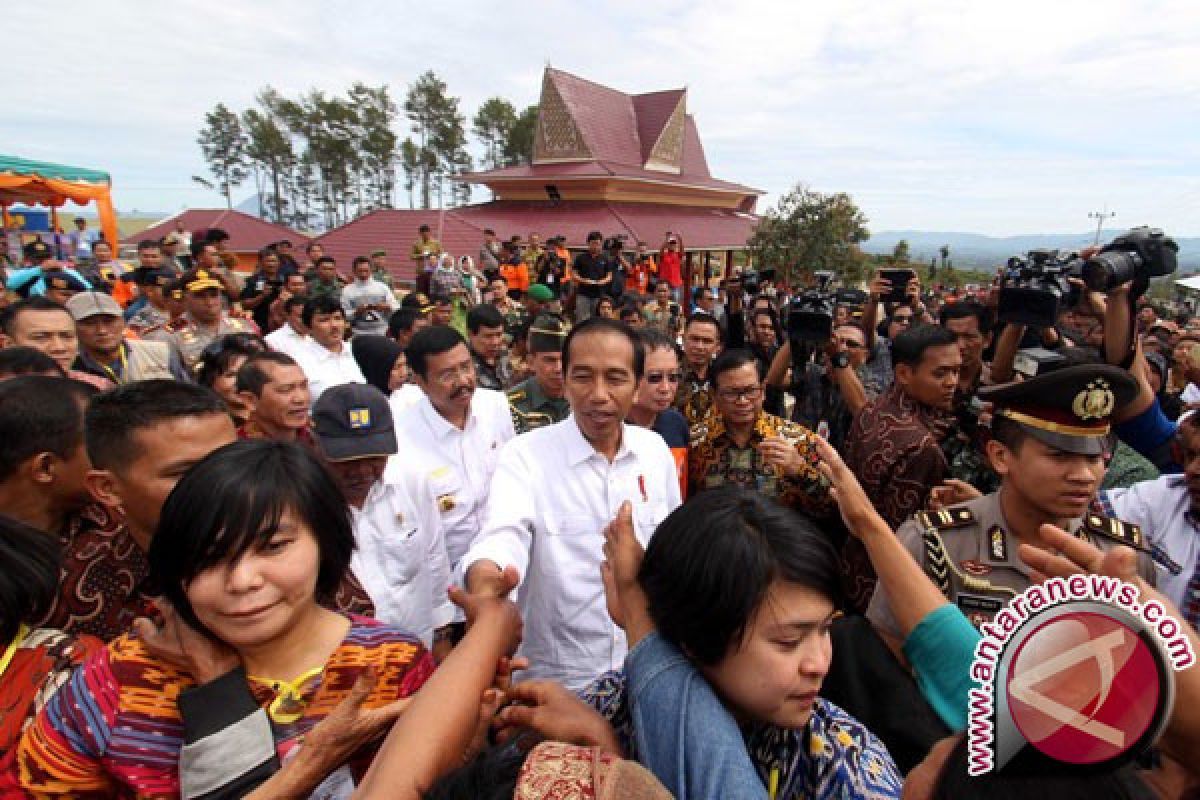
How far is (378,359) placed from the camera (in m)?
4.70

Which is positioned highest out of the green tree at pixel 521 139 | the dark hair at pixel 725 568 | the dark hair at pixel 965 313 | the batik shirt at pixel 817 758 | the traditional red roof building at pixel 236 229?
the green tree at pixel 521 139

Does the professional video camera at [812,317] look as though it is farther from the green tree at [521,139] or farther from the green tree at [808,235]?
the green tree at [521,139]

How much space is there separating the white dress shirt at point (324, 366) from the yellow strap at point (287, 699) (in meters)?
3.78

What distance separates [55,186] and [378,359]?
622 inches

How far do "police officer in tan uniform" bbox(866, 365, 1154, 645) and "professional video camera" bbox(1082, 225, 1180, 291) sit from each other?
1068 millimetres

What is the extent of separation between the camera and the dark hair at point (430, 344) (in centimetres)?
309

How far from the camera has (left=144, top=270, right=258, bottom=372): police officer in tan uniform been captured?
4863mm

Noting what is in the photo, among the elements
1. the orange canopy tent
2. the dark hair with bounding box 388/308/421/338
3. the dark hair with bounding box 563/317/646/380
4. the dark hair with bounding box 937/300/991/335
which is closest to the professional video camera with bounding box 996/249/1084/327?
the dark hair with bounding box 937/300/991/335

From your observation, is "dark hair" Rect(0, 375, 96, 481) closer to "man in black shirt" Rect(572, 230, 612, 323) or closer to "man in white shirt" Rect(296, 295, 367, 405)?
"man in white shirt" Rect(296, 295, 367, 405)

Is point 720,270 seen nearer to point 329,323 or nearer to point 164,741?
point 329,323

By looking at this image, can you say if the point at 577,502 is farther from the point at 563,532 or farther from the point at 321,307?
the point at 321,307

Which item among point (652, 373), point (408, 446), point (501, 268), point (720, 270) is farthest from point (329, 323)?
point (720, 270)

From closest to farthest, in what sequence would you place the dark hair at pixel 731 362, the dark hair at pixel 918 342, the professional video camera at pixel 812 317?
1. the dark hair at pixel 918 342
2. the dark hair at pixel 731 362
3. the professional video camera at pixel 812 317

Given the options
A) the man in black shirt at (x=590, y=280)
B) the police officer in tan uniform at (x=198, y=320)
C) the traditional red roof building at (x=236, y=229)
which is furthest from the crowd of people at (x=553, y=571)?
the traditional red roof building at (x=236, y=229)
